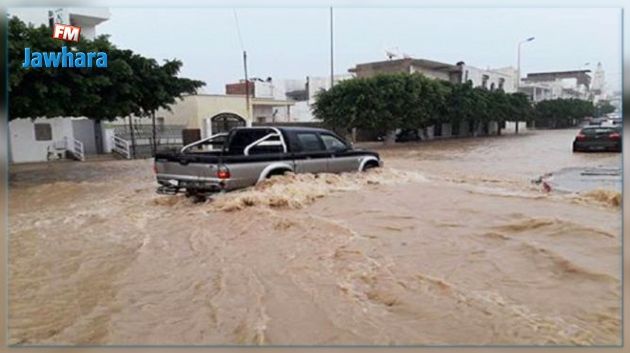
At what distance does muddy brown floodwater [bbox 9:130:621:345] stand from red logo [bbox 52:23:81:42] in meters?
3.17

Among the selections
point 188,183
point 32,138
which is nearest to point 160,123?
point 32,138

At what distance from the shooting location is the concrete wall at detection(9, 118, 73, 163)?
61.5 feet

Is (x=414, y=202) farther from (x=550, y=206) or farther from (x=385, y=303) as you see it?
(x=385, y=303)

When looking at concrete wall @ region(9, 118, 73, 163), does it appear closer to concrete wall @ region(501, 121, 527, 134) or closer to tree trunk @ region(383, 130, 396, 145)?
tree trunk @ region(383, 130, 396, 145)

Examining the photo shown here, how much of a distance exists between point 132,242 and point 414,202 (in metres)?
4.38

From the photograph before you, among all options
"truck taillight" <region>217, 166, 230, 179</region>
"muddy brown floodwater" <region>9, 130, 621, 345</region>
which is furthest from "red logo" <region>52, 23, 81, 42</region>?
"truck taillight" <region>217, 166, 230, 179</region>

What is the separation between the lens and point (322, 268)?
4.62 metres

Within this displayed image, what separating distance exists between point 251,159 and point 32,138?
622 inches

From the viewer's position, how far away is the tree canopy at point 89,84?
28.9 ft

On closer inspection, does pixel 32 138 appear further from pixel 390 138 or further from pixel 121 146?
pixel 390 138

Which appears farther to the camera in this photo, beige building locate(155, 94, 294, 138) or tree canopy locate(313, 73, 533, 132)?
tree canopy locate(313, 73, 533, 132)

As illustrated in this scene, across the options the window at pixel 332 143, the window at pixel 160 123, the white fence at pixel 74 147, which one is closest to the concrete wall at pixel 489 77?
the window at pixel 160 123

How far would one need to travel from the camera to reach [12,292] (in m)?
4.13

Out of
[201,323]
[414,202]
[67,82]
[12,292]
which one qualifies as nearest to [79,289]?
[12,292]
